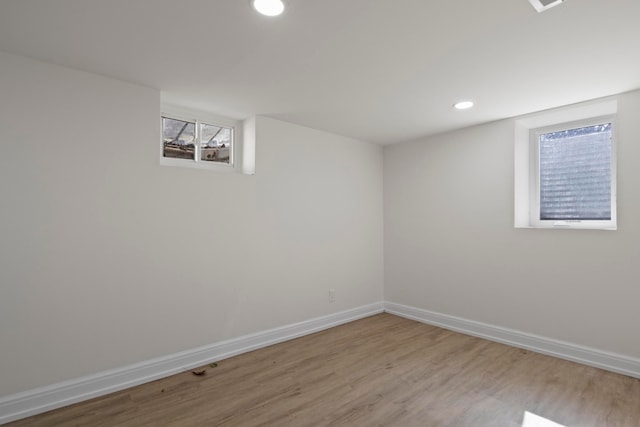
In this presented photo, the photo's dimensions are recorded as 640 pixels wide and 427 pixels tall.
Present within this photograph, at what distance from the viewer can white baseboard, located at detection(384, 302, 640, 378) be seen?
2551mm

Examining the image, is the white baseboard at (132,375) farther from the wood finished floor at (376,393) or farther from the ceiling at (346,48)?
the ceiling at (346,48)

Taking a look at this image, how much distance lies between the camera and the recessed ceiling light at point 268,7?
5.00 ft

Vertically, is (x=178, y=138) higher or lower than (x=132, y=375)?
higher

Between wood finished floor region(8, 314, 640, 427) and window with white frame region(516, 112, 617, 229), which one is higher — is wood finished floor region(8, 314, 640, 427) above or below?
below

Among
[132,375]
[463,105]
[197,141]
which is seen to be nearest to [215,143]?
[197,141]

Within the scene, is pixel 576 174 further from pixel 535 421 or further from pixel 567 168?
pixel 535 421

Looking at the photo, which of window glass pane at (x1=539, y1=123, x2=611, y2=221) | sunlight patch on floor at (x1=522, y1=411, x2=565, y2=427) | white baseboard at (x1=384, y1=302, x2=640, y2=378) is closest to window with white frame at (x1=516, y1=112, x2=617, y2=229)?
window glass pane at (x1=539, y1=123, x2=611, y2=221)

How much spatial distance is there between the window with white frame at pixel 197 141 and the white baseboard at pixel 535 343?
290cm

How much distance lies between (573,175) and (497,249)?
0.97 meters

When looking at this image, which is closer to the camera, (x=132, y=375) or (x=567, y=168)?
(x=132, y=375)

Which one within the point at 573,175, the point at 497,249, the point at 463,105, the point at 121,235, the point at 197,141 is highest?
the point at 463,105

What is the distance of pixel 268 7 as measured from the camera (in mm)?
1565

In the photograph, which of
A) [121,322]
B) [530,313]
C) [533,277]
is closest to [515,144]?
[533,277]

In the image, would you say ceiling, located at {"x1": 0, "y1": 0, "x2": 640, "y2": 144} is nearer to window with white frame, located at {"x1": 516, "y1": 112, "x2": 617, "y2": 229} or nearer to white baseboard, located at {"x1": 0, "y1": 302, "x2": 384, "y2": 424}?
window with white frame, located at {"x1": 516, "y1": 112, "x2": 617, "y2": 229}
